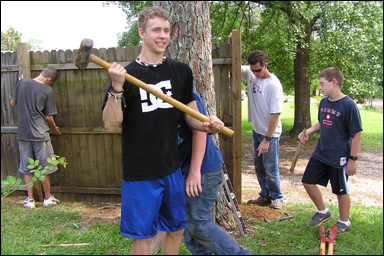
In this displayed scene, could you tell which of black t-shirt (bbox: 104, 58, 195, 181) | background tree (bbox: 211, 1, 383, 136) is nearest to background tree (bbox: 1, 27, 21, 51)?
background tree (bbox: 211, 1, 383, 136)

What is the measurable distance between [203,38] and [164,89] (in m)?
1.37

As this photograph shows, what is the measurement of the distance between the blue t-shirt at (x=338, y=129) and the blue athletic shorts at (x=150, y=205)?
183cm

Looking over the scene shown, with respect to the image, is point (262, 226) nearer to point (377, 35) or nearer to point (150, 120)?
point (150, 120)

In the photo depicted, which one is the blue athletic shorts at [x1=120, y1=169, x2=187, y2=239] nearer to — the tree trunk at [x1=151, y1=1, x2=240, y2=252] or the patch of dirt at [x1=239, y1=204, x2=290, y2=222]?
the tree trunk at [x1=151, y1=1, x2=240, y2=252]

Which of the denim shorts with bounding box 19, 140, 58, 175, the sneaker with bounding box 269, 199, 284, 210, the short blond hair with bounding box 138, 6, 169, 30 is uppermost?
the short blond hair with bounding box 138, 6, 169, 30

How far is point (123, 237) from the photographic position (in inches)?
138

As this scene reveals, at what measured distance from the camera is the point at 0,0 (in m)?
3.51

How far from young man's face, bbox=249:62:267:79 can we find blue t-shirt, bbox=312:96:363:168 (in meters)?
1.03

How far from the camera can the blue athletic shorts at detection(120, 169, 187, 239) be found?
7.45 feet

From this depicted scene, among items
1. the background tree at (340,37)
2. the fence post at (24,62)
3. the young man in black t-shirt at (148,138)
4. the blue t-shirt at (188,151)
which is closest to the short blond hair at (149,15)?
the young man in black t-shirt at (148,138)

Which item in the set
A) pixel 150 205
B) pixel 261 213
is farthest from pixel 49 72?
pixel 261 213

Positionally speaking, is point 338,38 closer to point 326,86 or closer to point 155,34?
point 326,86

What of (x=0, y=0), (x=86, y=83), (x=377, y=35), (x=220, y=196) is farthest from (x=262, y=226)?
(x=377, y=35)

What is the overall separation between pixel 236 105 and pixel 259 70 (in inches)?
20.9
